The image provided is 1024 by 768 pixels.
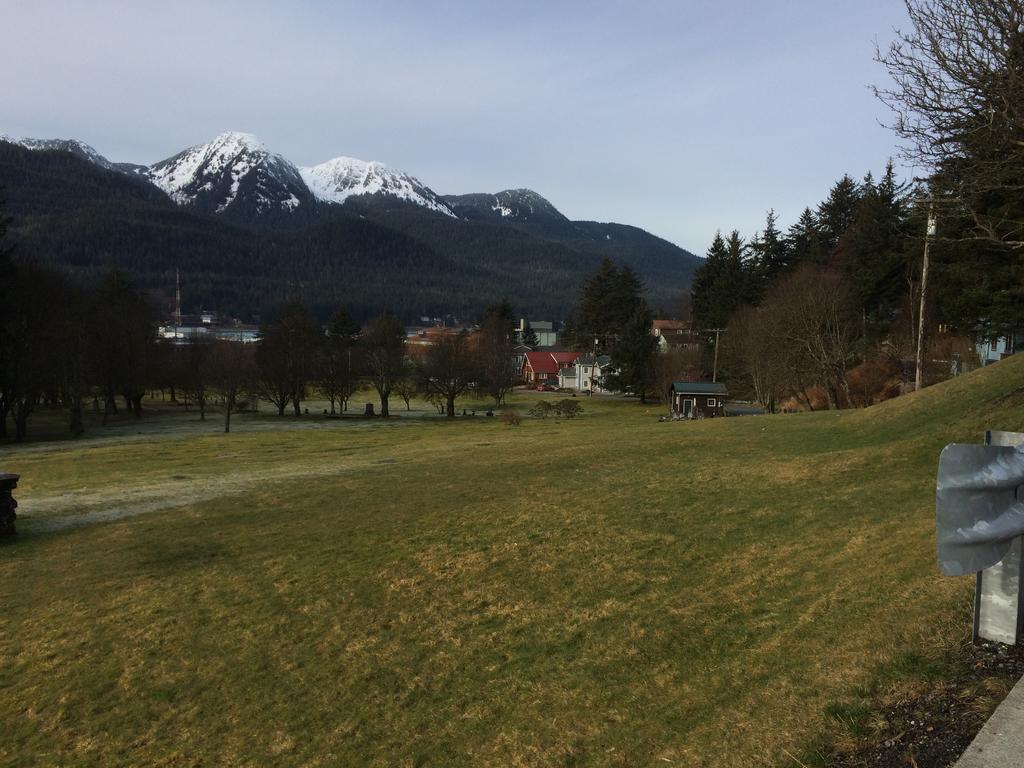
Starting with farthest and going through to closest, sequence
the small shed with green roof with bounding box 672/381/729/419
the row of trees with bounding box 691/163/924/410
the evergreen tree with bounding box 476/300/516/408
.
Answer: the evergreen tree with bounding box 476/300/516/408 → the small shed with green roof with bounding box 672/381/729/419 → the row of trees with bounding box 691/163/924/410

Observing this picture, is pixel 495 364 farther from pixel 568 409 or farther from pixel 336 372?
pixel 336 372

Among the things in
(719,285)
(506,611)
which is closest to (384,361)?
(719,285)

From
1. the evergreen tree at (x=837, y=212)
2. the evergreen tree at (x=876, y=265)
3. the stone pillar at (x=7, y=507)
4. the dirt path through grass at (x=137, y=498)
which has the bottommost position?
the dirt path through grass at (x=137, y=498)

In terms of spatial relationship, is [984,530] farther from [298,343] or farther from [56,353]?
[298,343]

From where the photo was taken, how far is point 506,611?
909 cm

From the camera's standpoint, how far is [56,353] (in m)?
44.2

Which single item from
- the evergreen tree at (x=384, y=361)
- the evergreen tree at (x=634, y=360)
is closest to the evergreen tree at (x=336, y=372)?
the evergreen tree at (x=384, y=361)

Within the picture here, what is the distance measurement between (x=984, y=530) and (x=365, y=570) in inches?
389

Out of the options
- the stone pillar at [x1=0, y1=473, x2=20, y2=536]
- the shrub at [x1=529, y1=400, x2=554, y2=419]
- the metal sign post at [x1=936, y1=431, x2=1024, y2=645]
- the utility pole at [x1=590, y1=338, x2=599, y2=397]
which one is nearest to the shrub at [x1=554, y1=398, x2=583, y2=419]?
the shrub at [x1=529, y1=400, x2=554, y2=419]

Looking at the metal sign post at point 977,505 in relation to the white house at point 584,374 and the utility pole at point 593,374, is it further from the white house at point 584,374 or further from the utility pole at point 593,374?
the utility pole at point 593,374

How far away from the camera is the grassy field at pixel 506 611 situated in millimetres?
6066

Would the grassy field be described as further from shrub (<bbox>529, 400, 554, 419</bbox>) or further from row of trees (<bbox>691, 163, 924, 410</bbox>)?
shrub (<bbox>529, 400, 554, 419</bbox>)

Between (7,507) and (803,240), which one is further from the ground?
(803,240)

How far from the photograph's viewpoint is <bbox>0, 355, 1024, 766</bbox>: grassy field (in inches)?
239
